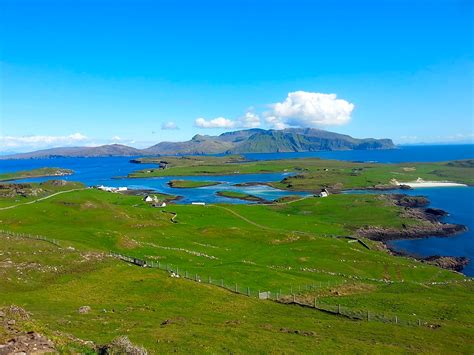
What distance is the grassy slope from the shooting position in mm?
33541

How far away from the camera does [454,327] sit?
43906 millimetres

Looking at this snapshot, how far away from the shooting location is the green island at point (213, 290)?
34.8m

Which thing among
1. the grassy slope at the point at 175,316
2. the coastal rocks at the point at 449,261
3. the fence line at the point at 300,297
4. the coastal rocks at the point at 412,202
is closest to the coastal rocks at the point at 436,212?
the coastal rocks at the point at 412,202

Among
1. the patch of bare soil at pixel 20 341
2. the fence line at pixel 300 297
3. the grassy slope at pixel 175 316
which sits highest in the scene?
the patch of bare soil at pixel 20 341

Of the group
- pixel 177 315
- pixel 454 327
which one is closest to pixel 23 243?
pixel 177 315

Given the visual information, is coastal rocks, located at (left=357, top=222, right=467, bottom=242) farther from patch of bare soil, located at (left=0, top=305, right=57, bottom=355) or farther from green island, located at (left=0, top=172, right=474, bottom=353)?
patch of bare soil, located at (left=0, top=305, right=57, bottom=355)

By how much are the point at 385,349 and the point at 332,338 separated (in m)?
4.78

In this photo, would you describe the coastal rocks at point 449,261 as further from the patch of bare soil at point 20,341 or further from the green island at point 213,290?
the patch of bare soil at point 20,341

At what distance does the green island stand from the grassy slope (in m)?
0.14

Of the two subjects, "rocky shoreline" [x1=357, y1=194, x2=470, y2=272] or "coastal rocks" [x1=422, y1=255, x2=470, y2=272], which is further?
"rocky shoreline" [x1=357, y1=194, x2=470, y2=272]

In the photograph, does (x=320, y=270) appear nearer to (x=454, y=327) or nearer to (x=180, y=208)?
(x=454, y=327)

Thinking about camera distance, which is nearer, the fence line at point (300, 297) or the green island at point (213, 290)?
the green island at point (213, 290)

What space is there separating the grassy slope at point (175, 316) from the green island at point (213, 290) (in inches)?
Result: 5.5

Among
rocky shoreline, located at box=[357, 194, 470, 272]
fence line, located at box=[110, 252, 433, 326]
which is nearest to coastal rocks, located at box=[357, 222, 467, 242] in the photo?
rocky shoreline, located at box=[357, 194, 470, 272]
